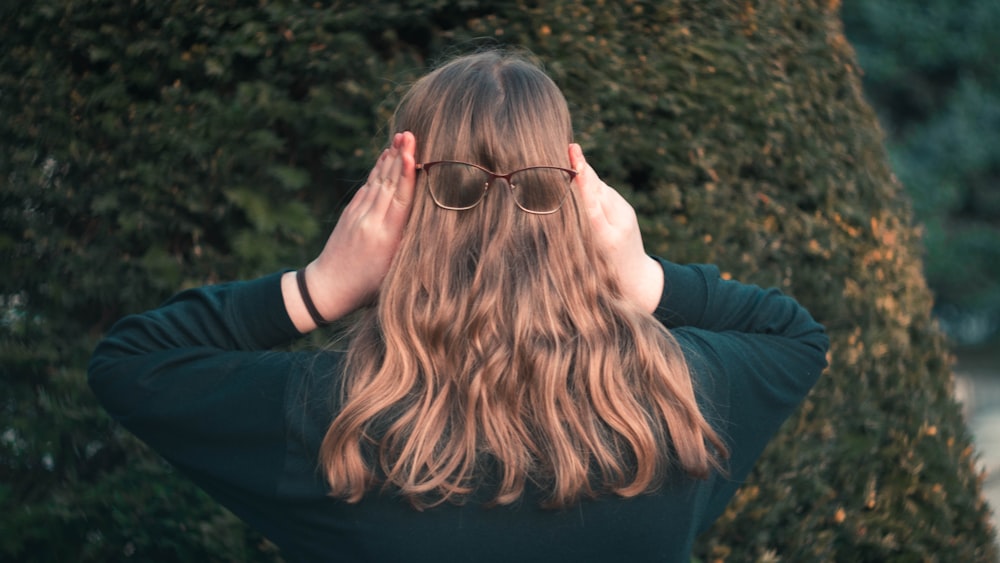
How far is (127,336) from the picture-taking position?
1.51 metres

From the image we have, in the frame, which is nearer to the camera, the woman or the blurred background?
the woman

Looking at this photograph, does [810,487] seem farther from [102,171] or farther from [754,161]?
[102,171]

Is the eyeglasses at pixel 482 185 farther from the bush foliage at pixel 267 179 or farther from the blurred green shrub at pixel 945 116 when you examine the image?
the blurred green shrub at pixel 945 116

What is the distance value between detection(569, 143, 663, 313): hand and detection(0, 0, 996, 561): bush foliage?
3.30ft

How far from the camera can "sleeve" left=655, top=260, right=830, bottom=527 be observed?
1.55 metres

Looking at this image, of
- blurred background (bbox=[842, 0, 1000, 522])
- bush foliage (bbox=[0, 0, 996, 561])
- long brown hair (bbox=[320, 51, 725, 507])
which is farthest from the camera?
blurred background (bbox=[842, 0, 1000, 522])

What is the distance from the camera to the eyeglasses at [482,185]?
1.48 meters

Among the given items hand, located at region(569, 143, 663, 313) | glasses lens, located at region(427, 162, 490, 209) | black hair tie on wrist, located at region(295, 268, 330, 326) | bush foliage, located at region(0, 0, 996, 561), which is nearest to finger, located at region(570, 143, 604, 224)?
hand, located at region(569, 143, 663, 313)

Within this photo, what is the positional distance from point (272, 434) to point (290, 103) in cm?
140

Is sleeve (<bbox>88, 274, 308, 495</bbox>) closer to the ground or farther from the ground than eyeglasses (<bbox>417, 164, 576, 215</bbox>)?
closer to the ground

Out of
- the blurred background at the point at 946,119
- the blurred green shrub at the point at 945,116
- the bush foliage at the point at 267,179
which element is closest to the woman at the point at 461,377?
the bush foliage at the point at 267,179

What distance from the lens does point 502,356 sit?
4.71ft

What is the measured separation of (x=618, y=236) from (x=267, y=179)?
132 cm

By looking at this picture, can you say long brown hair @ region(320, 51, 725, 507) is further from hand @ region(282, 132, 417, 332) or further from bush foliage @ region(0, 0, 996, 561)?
bush foliage @ region(0, 0, 996, 561)
